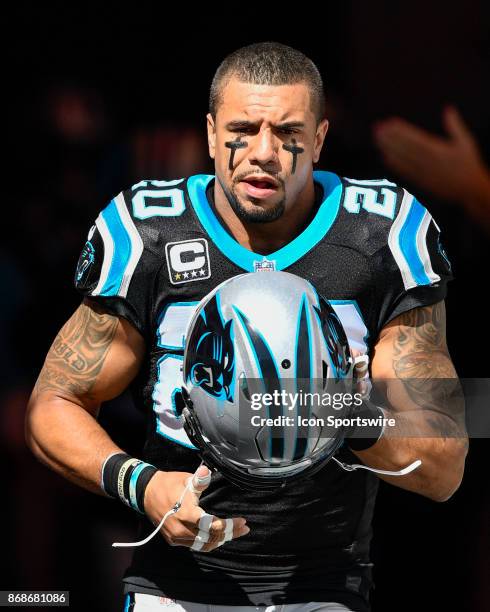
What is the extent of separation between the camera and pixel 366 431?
11.5 feet

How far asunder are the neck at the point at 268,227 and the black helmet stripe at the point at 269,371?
70 centimetres

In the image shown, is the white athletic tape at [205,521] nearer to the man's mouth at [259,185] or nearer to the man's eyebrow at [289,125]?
the man's mouth at [259,185]

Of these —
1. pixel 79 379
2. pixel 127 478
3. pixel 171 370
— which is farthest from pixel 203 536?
pixel 79 379

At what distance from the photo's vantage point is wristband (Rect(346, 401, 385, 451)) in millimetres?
3453

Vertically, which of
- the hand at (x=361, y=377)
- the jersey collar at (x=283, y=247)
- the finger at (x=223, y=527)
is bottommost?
the finger at (x=223, y=527)

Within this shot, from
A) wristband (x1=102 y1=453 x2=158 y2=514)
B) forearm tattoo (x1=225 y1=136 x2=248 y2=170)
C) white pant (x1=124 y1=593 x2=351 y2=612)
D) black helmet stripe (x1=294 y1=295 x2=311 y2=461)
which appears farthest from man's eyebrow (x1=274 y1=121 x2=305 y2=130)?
white pant (x1=124 y1=593 x2=351 y2=612)

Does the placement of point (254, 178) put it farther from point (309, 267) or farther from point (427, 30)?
point (427, 30)

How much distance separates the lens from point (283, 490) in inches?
151

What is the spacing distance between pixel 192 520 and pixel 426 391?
903mm

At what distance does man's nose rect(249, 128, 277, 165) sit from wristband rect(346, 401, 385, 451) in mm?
768

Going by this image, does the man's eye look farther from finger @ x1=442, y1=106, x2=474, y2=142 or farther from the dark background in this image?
finger @ x1=442, y1=106, x2=474, y2=142

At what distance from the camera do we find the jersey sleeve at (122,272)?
3.88 meters

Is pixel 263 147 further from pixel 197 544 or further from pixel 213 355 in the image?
pixel 197 544

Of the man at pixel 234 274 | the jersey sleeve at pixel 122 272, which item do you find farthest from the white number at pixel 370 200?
the jersey sleeve at pixel 122 272
